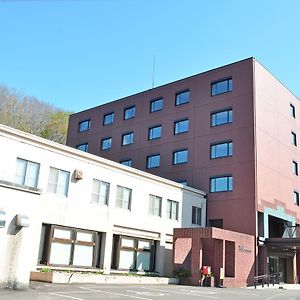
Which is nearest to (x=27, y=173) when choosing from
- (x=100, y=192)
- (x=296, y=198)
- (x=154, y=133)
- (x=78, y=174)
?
(x=78, y=174)

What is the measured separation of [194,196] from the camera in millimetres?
31719

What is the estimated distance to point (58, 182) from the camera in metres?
21.9

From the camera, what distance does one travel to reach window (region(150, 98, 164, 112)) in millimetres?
38625

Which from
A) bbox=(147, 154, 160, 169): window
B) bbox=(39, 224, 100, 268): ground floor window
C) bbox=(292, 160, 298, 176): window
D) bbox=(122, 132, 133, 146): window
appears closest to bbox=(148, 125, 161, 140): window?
bbox=(147, 154, 160, 169): window

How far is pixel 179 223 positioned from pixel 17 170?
1376cm

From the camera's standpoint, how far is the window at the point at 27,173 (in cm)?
2016

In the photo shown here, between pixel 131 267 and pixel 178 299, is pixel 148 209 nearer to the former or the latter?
pixel 131 267

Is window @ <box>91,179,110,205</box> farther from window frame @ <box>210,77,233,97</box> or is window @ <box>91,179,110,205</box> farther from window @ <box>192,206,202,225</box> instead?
window frame @ <box>210,77,233,97</box>

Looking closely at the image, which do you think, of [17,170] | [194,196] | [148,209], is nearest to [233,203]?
[194,196]

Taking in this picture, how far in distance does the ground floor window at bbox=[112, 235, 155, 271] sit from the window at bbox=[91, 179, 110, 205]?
8.92 ft

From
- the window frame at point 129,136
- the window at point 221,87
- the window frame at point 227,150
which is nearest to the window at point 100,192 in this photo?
the window frame at point 227,150

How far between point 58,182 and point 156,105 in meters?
19.0

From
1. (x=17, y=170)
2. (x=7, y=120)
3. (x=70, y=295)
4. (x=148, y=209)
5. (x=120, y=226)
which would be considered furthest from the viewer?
(x=7, y=120)

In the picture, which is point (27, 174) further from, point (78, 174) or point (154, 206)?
point (154, 206)
